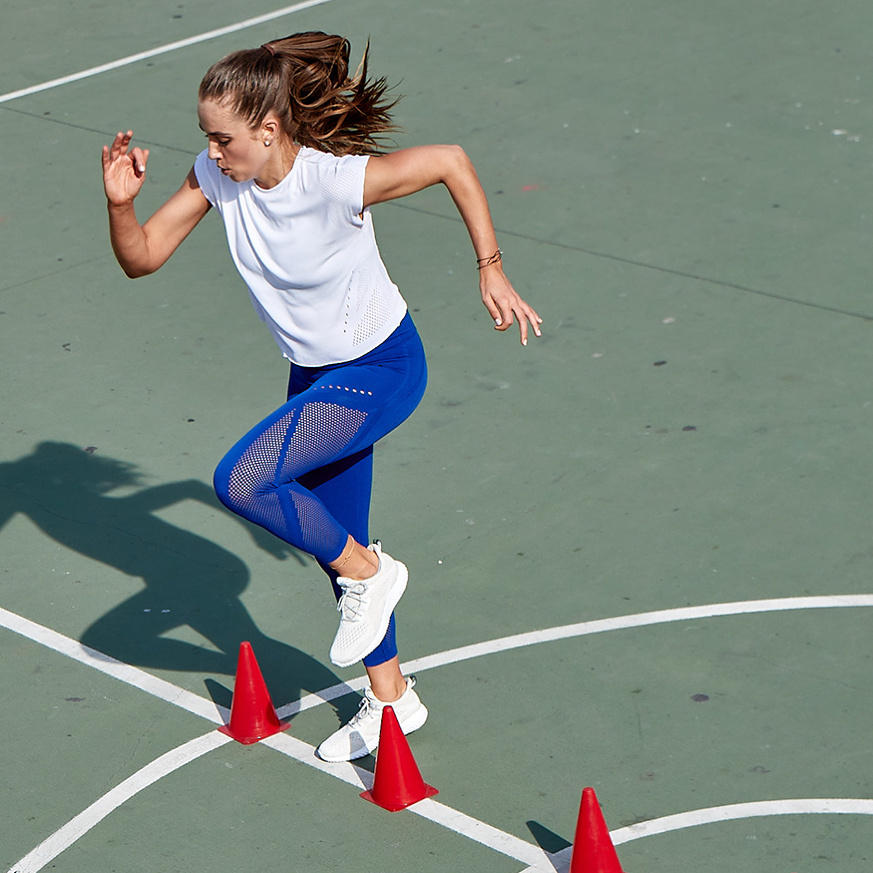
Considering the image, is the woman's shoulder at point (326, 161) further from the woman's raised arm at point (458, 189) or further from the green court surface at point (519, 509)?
the green court surface at point (519, 509)

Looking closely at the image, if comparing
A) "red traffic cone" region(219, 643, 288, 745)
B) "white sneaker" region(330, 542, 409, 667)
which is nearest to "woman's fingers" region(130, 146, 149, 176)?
"white sneaker" region(330, 542, 409, 667)

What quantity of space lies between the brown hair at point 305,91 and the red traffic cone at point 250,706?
1.84 metres

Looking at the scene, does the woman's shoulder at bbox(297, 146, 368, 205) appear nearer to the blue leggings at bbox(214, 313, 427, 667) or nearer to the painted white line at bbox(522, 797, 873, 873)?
the blue leggings at bbox(214, 313, 427, 667)

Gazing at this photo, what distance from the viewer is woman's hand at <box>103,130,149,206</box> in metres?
5.48

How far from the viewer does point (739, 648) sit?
622 centimetres

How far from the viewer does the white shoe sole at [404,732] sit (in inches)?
227

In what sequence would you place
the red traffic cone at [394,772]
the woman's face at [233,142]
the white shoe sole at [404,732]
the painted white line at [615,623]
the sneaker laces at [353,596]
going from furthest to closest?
1. the painted white line at [615,623]
2. the white shoe sole at [404,732]
3. the sneaker laces at [353,596]
4. the red traffic cone at [394,772]
5. the woman's face at [233,142]

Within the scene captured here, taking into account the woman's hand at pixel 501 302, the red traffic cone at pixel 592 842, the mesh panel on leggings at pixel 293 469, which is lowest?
the red traffic cone at pixel 592 842

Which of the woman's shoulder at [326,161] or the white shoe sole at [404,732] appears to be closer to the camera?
the woman's shoulder at [326,161]

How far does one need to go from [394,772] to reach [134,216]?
2109mm

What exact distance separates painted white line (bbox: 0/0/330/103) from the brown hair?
869 centimetres

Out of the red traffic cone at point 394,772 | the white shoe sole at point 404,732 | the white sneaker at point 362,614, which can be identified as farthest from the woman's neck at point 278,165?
the white shoe sole at point 404,732

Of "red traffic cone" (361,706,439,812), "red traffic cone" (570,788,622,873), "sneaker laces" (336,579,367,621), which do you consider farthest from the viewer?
"sneaker laces" (336,579,367,621)

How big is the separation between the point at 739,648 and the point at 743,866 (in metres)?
1.27
